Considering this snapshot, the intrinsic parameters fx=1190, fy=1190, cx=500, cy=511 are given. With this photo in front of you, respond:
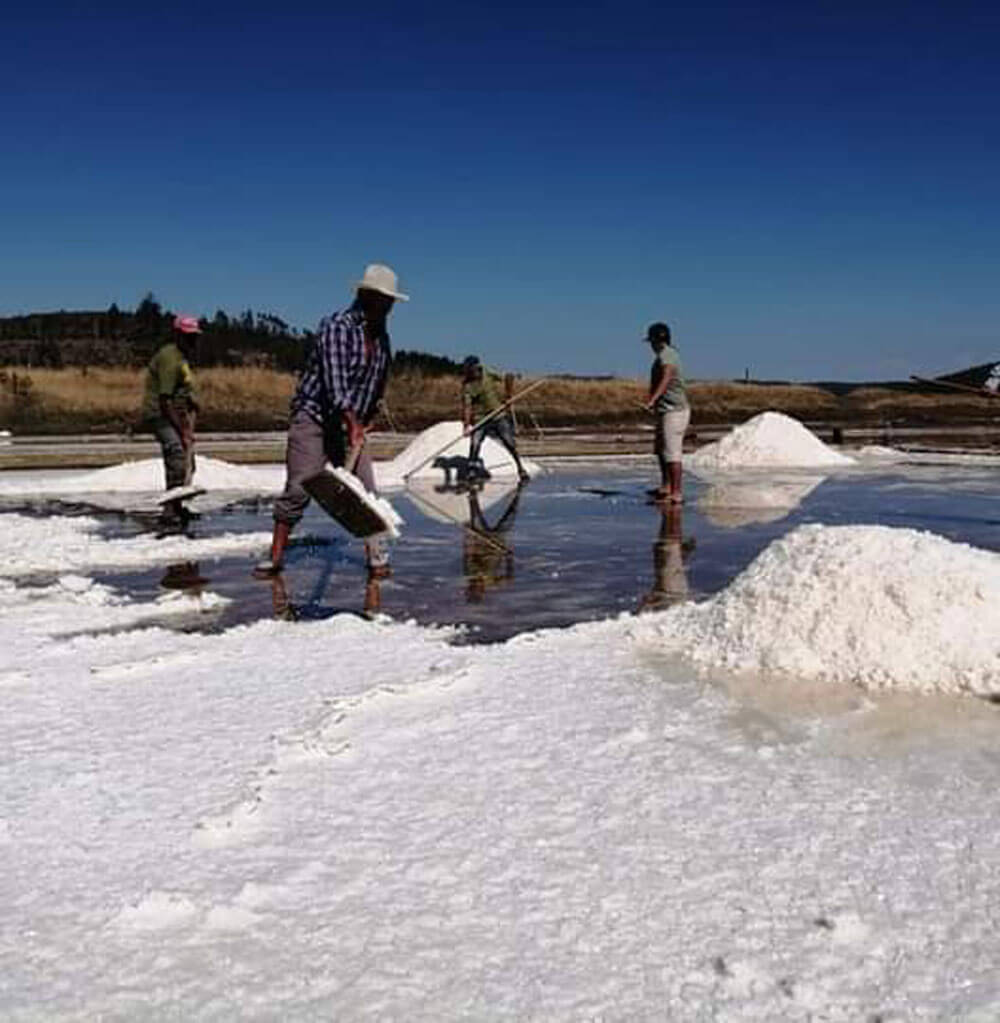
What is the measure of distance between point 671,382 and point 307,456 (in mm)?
5179

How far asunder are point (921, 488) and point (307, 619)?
32.5 ft

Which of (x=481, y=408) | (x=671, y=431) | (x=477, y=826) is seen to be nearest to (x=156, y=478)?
(x=481, y=408)

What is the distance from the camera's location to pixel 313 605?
6121 mm

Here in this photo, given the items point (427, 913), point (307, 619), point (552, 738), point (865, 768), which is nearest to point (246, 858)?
point (427, 913)

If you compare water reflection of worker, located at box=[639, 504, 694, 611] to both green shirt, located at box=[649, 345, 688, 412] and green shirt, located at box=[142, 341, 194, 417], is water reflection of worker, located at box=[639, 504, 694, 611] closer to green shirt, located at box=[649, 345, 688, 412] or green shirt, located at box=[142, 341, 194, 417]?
green shirt, located at box=[649, 345, 688, 412]

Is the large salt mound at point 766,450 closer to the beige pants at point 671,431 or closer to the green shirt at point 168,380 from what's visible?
the beige pants at point 671,431

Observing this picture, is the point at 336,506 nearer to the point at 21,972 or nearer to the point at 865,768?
the point at 865,768

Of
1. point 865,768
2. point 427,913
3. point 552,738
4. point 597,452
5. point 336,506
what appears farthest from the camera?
point 597,452

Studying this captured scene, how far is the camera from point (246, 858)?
2.71 meters

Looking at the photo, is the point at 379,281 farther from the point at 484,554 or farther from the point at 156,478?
the point at 156,478

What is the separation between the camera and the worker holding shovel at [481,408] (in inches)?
569

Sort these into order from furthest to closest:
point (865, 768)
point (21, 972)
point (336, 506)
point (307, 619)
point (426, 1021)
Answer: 1. point (336, 506)
2. point (307, 619)
3. point (865, 768)
4. point (21, 972)
5. point (426, 1021)

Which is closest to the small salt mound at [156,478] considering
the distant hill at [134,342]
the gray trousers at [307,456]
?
the gray trousers at [307,456]

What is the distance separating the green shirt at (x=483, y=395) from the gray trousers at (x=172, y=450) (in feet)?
15.0
